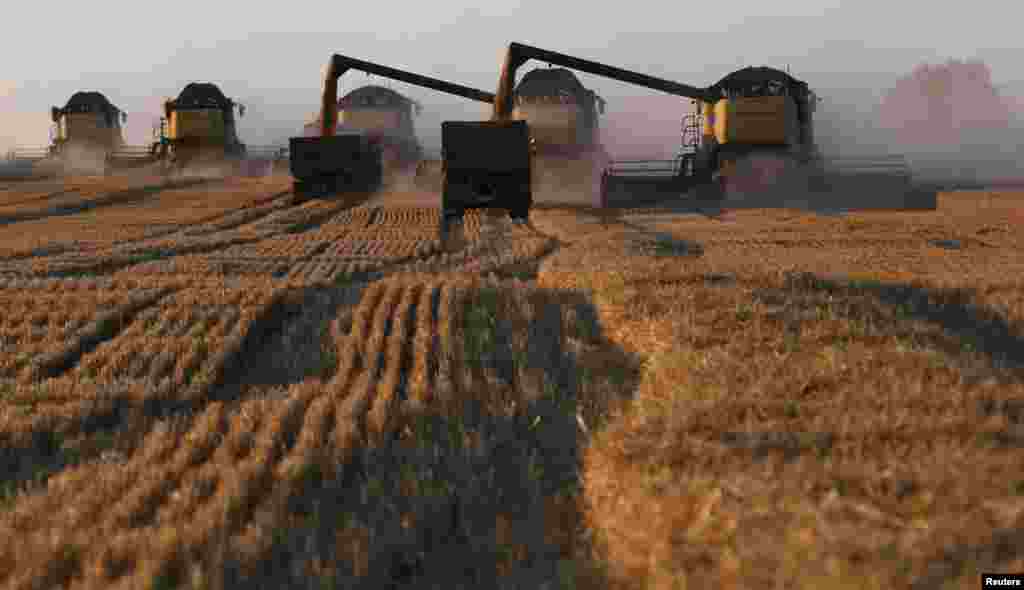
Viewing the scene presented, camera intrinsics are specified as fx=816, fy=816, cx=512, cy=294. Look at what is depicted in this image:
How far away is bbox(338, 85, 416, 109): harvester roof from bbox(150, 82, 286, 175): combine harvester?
6.45 m

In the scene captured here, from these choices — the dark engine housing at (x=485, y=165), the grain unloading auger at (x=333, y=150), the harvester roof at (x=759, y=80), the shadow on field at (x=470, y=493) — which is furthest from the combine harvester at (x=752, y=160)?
the shadow on field at (x=470, y=493)

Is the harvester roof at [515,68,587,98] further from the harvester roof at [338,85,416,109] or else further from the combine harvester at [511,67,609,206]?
the harvester roof at [338,85,416,109]

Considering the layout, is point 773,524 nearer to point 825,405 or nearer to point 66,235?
point 825,405

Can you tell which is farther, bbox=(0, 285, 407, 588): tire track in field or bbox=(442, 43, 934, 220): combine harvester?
bbox=(442, 43, 934, 220): combine harvester

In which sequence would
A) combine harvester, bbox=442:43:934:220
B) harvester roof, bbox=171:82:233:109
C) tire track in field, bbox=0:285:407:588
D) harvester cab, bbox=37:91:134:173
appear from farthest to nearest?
harvester cab, bbox=37:91:134:173, harvester roof, bbox=171:82:233:109, combine harvester, bbox=442:43:934:220, tire track in field, bbox=0:285:407:588

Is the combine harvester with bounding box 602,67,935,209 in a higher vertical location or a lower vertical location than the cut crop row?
higher

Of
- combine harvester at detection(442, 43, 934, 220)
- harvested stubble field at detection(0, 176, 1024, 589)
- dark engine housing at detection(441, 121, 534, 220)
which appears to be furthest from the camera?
combine harvester at detection(442, 43, 934, 220)

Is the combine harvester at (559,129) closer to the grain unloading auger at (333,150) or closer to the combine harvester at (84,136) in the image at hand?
the grain unloading auger at (333,150)

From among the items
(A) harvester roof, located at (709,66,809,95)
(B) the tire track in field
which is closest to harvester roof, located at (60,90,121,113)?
(A) harvester roof, located at (709,66,809,95)

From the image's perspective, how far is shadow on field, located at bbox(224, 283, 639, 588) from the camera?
3.75m

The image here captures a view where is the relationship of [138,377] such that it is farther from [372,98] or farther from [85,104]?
[85,104]

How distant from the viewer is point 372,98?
4728cm

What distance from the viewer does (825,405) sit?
462 centimetres

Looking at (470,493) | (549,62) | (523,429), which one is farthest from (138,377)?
(549,62)
